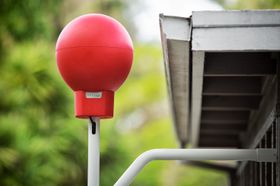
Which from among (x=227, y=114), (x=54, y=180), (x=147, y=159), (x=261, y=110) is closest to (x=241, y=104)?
(x=261, y=110)

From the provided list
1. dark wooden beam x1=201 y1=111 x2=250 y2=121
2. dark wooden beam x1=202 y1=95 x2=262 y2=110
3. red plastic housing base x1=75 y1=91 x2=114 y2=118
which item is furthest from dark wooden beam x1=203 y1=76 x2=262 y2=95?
dark wooden beam x1=201 y1=111 x2=250 y2=121

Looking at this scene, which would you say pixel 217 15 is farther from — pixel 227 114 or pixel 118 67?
pixel 227 114

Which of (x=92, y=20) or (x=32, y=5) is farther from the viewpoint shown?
(x=32, y=5)

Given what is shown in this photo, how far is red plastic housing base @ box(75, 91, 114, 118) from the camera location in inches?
119

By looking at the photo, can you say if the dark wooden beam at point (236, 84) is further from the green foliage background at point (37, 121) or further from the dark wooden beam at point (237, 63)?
the green foliage background at point (37, 121)

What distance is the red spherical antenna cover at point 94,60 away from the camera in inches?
117

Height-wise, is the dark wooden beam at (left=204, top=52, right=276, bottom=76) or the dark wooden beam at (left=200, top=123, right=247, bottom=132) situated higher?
the dark wooden beam at (left=204, top=52, right=276, bottom=76)

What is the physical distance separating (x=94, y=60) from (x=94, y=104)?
19cm

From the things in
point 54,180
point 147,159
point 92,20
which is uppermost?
point 92,20

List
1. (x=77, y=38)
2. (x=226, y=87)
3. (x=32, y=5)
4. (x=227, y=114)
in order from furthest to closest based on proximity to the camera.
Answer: (x=32, y=5) → (x=227, y=114) → (x=226, y=87) → (x=77, y=38)

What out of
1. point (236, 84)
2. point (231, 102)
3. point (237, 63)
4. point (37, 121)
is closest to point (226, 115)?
point (231, 102)

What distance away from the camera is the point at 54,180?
10680mm

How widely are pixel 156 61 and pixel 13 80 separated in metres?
14.9

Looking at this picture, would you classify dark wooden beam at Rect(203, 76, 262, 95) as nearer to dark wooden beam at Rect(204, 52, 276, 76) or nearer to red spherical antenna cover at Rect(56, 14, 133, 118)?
dark wooden beam at Rect(204, 52, 276, 76)
